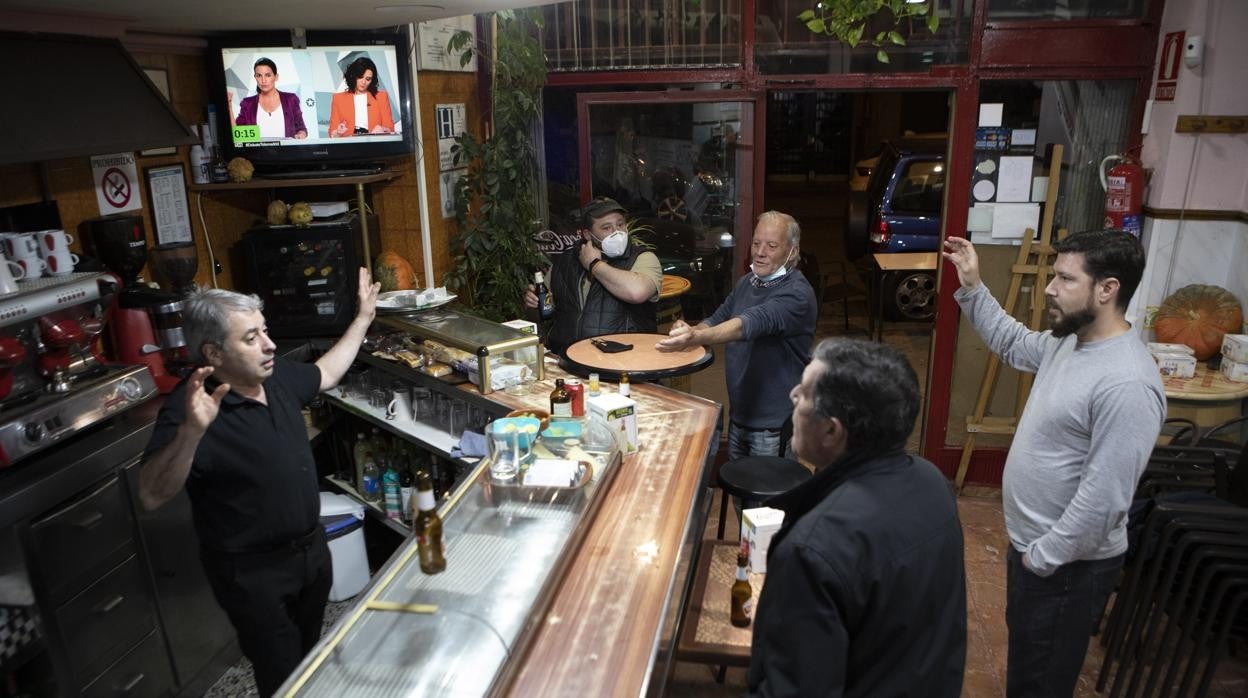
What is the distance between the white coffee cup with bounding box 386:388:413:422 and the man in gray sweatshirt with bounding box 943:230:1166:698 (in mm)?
2570

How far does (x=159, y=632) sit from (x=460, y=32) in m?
3.39

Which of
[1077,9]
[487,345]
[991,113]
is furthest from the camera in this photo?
[991,113]

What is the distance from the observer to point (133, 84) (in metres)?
3.49

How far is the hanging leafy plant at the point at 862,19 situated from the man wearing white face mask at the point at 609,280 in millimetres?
1478

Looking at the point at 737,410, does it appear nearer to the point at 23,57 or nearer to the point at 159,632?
the point at 159,632

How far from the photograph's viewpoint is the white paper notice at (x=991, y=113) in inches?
176

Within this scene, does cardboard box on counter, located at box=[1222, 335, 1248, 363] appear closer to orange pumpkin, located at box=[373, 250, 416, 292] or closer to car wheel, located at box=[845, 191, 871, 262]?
orange pumpkin, located at box=[373, 250, 416, 292]

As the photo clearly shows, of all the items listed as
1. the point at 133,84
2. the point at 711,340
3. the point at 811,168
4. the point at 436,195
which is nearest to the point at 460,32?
the point at 436,195

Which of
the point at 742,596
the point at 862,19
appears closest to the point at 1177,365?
the point at 862,19

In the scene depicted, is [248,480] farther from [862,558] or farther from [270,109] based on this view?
[270,109]

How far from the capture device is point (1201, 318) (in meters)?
4.14

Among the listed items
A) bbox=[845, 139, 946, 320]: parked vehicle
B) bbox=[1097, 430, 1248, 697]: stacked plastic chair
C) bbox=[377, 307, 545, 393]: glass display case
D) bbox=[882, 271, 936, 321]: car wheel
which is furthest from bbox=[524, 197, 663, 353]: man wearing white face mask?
bbox=[882, 271, 936, 321]: car wheel

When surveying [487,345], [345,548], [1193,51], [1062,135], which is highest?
[1193,51]

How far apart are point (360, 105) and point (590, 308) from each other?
1.56 metres
